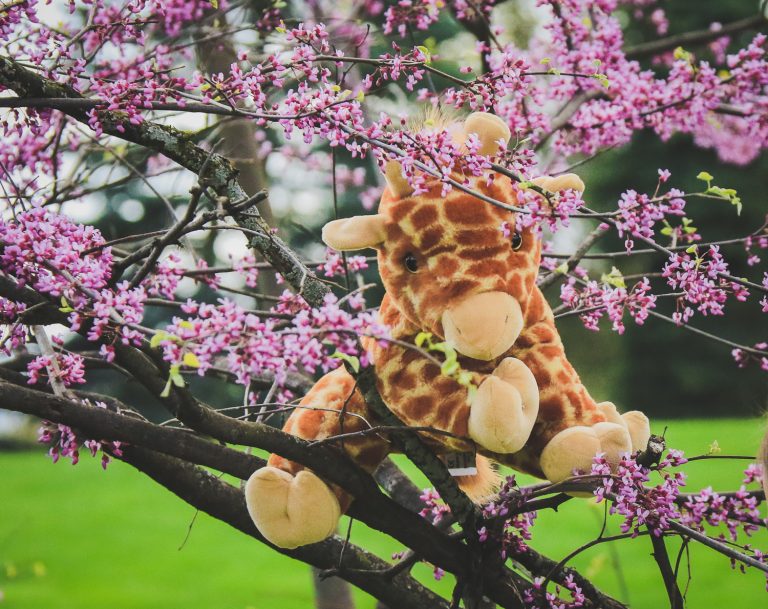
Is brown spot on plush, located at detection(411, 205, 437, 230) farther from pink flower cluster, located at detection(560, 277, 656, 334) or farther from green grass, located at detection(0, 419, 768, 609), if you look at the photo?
green grass, located at detection(0, 419, 768, 609)

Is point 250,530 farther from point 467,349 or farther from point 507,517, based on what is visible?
point 467,349

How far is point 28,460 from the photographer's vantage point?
7340mm

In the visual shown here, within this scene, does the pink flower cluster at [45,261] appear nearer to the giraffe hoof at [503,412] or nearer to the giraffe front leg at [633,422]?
the giraffe hoof at [503,412]

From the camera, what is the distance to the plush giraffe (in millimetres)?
1500

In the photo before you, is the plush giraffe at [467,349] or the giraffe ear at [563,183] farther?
the giraffe ear at [563,183]

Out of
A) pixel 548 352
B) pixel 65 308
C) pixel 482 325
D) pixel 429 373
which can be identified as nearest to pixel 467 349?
pixel 482 325

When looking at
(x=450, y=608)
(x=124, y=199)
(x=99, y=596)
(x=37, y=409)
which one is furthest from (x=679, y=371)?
(x=37, y=409)

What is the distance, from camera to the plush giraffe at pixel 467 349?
1.50 m

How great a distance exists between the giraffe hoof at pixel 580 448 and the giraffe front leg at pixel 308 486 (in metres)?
0.38

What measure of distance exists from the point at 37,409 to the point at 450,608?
1.05 meters

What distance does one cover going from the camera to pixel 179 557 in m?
4.44

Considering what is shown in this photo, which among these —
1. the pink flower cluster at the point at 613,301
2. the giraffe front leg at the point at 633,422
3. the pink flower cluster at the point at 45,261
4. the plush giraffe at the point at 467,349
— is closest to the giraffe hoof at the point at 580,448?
the plush giraffe at the point at 467,349

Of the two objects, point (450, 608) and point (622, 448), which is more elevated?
point (622, 448)

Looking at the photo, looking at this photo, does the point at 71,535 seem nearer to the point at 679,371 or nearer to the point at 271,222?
the point at 271,222
